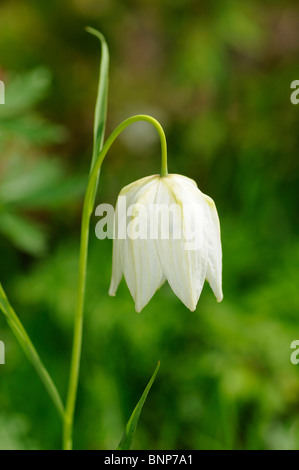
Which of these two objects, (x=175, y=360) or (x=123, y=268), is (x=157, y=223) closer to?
(x=123, y=268)

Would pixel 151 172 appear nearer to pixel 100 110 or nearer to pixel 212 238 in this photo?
pixel 100 110

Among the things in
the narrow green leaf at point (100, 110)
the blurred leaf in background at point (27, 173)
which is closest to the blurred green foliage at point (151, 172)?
the blurred leaf in background at point (27, 173)

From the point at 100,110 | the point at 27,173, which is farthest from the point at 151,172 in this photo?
the point at 100,110

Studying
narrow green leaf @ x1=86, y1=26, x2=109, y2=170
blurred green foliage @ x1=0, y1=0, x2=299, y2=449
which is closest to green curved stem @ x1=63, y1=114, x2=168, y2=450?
narrow green leaf @ x1=86, y1=26, x2=109, y2=170

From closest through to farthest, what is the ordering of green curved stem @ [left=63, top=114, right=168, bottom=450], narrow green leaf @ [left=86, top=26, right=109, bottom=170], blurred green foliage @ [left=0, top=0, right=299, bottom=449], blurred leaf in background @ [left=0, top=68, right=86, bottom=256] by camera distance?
green curved stem @ [left=63, top=114, right=168, bottom=450] < narrow green leaf @ [left=86, top=26, right=109, bottom=170] < blurred leaf in background @ [left=0, top=68, right=86, bottom=256] < blurred green foliage @ [left=0, top=0, right=299, bottom=449]

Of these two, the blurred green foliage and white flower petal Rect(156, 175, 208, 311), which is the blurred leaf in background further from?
white flower petal Rect(156, 175, 208, 311)
